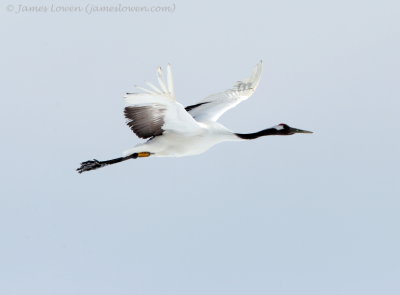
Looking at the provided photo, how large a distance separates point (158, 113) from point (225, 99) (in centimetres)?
579

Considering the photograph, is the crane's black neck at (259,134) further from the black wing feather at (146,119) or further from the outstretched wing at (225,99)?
the black wing feather at (146,119)

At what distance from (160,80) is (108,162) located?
4.98 m

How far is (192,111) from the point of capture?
31.9 metres

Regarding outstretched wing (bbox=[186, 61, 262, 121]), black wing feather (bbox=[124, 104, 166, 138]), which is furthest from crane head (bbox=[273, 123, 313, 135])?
black wing feather (bbox=[124, 104, 166, 138])

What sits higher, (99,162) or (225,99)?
(225,99)

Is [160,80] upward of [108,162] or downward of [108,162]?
upward

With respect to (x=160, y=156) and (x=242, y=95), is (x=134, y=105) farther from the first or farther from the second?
(x=242, y=95)

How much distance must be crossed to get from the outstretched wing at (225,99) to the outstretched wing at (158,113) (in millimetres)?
3000

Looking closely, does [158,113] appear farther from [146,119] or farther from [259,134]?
[259,134]

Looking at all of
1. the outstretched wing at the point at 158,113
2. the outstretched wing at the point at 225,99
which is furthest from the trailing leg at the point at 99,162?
the outstretched wing at the point at 225,99

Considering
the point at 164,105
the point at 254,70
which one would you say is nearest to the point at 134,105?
the point at 164,105

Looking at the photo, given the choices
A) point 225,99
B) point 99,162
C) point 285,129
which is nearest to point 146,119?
point 99,162

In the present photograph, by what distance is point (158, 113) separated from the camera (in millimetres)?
27391

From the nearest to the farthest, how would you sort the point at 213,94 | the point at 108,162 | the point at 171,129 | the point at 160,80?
the point at 160,80 → the point at 171,129 → the point at 108,162 → the point at 213,94
